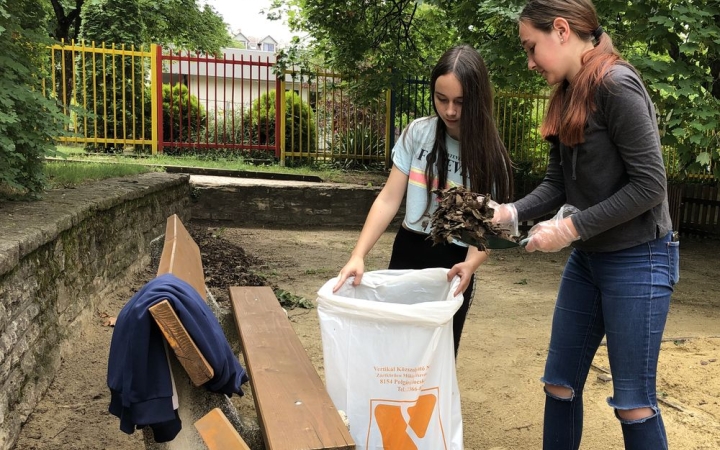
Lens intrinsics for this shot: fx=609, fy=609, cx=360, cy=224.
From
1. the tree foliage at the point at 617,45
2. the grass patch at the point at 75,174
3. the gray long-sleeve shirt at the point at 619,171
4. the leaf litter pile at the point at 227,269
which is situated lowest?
the leaf litter pile at the point at 227,269

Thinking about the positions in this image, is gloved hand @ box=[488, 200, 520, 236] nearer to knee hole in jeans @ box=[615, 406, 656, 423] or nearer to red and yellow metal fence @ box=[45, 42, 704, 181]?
knee hole in jeans @ box=[615, 406, 656, 423]

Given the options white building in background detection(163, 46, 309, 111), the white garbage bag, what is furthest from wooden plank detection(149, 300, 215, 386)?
white building in background detection(163, 46, 309, 111)

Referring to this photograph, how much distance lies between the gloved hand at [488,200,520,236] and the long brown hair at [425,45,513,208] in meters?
0.30

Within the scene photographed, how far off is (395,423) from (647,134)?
46.4 inches

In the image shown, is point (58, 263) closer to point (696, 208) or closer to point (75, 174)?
point (75, 174)

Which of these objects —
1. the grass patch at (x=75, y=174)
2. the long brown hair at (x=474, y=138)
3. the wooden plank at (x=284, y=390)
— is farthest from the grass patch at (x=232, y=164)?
the long brown hair at (x=474, y=138)

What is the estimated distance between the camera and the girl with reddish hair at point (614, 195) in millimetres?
1715

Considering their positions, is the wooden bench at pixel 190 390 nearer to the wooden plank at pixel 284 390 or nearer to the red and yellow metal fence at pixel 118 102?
the wooden plank at pixel 284 390

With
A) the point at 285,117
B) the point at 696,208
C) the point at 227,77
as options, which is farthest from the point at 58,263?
the point at 227,77

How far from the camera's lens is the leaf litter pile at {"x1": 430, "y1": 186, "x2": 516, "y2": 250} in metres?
1.88

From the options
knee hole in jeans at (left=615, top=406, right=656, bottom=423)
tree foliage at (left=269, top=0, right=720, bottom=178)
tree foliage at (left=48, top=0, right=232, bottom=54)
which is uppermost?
tree foliage at (left=48, top=0, right=232, bottom=54)

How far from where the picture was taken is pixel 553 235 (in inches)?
Answer: 70.7

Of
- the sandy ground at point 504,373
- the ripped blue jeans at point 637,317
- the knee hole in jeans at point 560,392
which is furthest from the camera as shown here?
the sandy ground at point 504,373

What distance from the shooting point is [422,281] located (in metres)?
2.36
